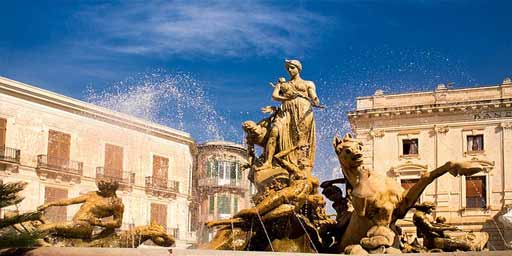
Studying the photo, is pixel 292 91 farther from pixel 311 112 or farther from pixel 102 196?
pixel 102 196

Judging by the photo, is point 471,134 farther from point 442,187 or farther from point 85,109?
point 85,109

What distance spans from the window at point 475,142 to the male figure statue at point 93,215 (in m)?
32.1

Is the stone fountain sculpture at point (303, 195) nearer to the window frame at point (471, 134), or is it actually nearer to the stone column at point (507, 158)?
the stone column at point (507, 158)

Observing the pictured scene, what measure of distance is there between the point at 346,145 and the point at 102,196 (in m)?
3.32

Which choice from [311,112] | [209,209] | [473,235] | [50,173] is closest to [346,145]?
[473,235]

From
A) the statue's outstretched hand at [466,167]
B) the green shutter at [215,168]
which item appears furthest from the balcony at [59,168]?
the statue's outstretched hand at [466,167]

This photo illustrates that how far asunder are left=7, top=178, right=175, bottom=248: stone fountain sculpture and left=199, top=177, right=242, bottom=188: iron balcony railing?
40.9m

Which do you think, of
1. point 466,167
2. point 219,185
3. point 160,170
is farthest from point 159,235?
point 219,185

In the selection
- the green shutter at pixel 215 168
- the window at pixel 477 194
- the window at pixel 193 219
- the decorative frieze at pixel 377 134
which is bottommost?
the window at pixel 193 219

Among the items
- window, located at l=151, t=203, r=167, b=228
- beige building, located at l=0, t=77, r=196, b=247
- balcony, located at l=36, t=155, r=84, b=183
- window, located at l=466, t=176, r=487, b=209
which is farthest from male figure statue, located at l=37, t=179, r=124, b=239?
window, located at l=151, t=203, r=167, b=228

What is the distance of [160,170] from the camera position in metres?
42.8

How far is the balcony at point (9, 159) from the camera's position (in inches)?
1353

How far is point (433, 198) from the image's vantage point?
127 feet

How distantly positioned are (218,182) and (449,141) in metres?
17.0
